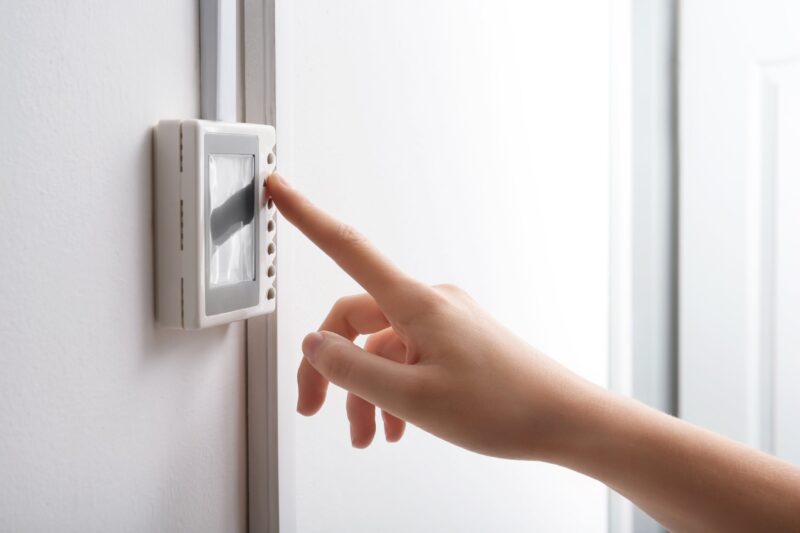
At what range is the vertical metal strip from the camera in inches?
18.4

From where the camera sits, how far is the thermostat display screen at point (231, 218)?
1.34ft

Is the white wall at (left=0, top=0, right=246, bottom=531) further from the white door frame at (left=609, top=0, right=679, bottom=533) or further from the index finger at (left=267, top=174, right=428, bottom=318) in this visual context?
the white door frame at (left=609, top=0, right=679, bottom=533)

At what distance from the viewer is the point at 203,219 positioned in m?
0.40

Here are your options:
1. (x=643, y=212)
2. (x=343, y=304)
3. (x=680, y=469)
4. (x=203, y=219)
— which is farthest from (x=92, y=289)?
(x=643, y=212)

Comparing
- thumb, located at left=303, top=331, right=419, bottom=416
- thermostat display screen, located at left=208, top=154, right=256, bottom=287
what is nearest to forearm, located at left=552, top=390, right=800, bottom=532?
thumb, located at left=303, top=331, right=419, bottom=416

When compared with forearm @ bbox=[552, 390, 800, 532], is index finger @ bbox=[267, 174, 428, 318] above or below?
above

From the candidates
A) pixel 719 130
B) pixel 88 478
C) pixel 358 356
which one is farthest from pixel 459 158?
pixel 719 130

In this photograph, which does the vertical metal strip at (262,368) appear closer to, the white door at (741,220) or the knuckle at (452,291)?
the knuckle at (452,291)

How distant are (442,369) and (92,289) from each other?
0.19 metres

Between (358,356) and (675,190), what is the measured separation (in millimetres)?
927

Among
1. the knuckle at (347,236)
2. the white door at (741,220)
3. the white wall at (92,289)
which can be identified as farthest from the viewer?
the white door at (741,220)

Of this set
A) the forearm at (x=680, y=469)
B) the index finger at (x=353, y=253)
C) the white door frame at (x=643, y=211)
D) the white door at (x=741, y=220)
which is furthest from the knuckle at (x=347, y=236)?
the white door at (x=741, y=220)

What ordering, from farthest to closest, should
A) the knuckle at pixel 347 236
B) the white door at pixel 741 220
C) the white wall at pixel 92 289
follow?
1. the white door at pixel 741 220
2. the knuckle at pixel 347 236
3. the white wall at pixel 92 289

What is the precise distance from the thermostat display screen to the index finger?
0.02 metres
